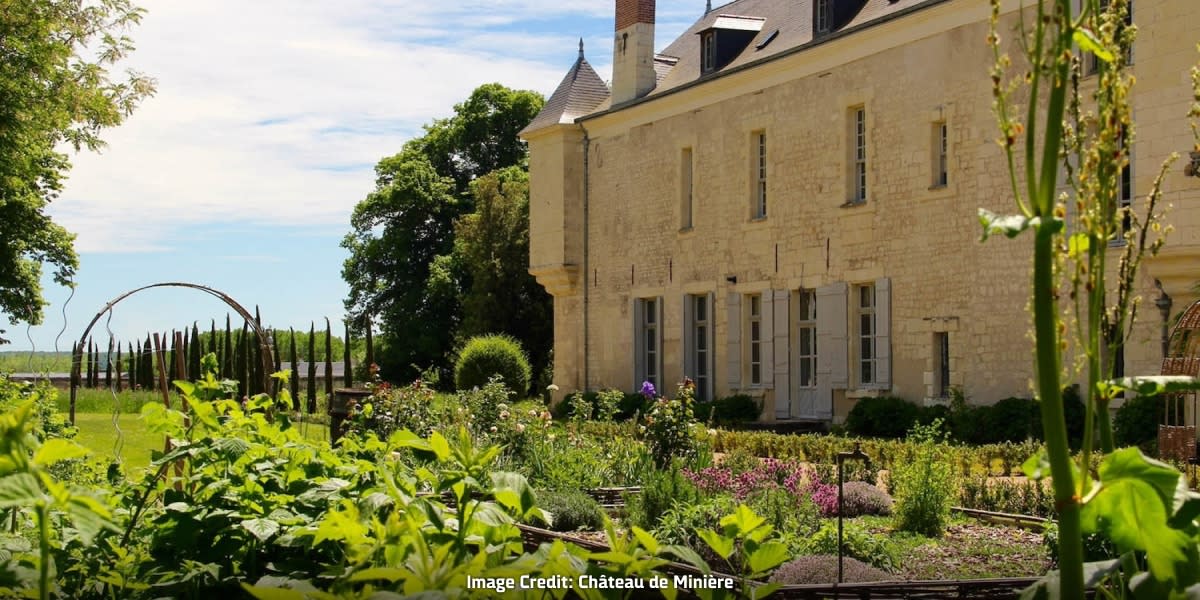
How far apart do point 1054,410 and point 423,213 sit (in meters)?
40.1

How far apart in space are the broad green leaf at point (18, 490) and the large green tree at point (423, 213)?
3801 cm

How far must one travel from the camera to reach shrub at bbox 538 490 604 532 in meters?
8.87

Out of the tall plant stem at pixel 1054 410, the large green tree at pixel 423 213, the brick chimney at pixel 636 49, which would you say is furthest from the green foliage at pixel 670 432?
the large green tree at pixel 423 213

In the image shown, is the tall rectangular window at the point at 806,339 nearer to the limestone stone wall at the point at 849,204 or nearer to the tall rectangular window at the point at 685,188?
the limestone stone wall at the point at 849,204

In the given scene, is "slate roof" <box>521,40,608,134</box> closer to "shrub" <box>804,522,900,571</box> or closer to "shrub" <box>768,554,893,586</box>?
"shrub" <box>804,522,900,571</box>

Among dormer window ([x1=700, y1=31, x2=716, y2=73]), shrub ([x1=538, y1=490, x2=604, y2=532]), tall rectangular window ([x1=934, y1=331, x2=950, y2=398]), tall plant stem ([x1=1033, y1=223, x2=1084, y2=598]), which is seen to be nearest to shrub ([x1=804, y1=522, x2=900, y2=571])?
shrub ([x1=538, y1=490, x2=604, y2=532])

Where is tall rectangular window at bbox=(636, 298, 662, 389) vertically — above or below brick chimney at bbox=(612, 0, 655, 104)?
below

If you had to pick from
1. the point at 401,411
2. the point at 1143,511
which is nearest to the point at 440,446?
the point at 1143,511

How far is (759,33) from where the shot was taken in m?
22.4

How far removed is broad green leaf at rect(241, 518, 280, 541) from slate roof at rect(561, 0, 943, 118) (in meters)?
15.8

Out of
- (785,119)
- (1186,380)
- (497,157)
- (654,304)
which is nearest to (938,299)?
(785,119)

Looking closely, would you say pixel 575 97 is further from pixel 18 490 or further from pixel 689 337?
pixel 18 490

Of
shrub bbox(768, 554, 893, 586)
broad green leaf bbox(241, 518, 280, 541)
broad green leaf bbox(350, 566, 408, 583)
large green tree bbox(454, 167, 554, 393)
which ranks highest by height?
large green tree bbox(454, 167, 554, 393)

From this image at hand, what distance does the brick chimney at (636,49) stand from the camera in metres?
24.6
